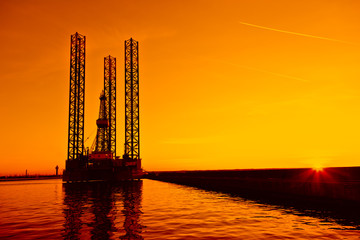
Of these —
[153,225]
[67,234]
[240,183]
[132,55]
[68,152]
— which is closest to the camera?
[67,234]

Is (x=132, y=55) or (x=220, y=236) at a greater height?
(x=132, y=55)

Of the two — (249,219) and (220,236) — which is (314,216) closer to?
(249,219)

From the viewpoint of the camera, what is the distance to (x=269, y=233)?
1533 centimetres

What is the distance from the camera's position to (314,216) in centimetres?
2055

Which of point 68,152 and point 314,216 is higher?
point 68,152

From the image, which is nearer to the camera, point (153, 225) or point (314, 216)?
point (153, 225)

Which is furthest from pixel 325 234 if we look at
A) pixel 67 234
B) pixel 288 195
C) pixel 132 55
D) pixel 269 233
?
pixel 132 55

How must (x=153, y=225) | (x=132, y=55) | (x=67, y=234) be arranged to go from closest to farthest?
1. (x=67, y=234)
2. (x=153, y=225)
3. (x=132, y=55)

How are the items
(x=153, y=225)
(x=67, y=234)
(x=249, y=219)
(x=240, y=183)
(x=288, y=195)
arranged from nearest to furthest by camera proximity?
1. (x=67, y=234)
2. (x=153, y=225)
3. (x=249, y=219)
4. (x=288, y=195)
5. (x=240, y=183)

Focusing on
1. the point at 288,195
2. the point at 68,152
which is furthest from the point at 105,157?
the point at 288,195

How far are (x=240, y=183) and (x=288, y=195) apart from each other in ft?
44.6

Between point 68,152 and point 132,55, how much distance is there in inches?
1431

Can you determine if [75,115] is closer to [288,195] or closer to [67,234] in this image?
[288,195]

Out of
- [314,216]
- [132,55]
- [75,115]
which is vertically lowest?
[314,216]
